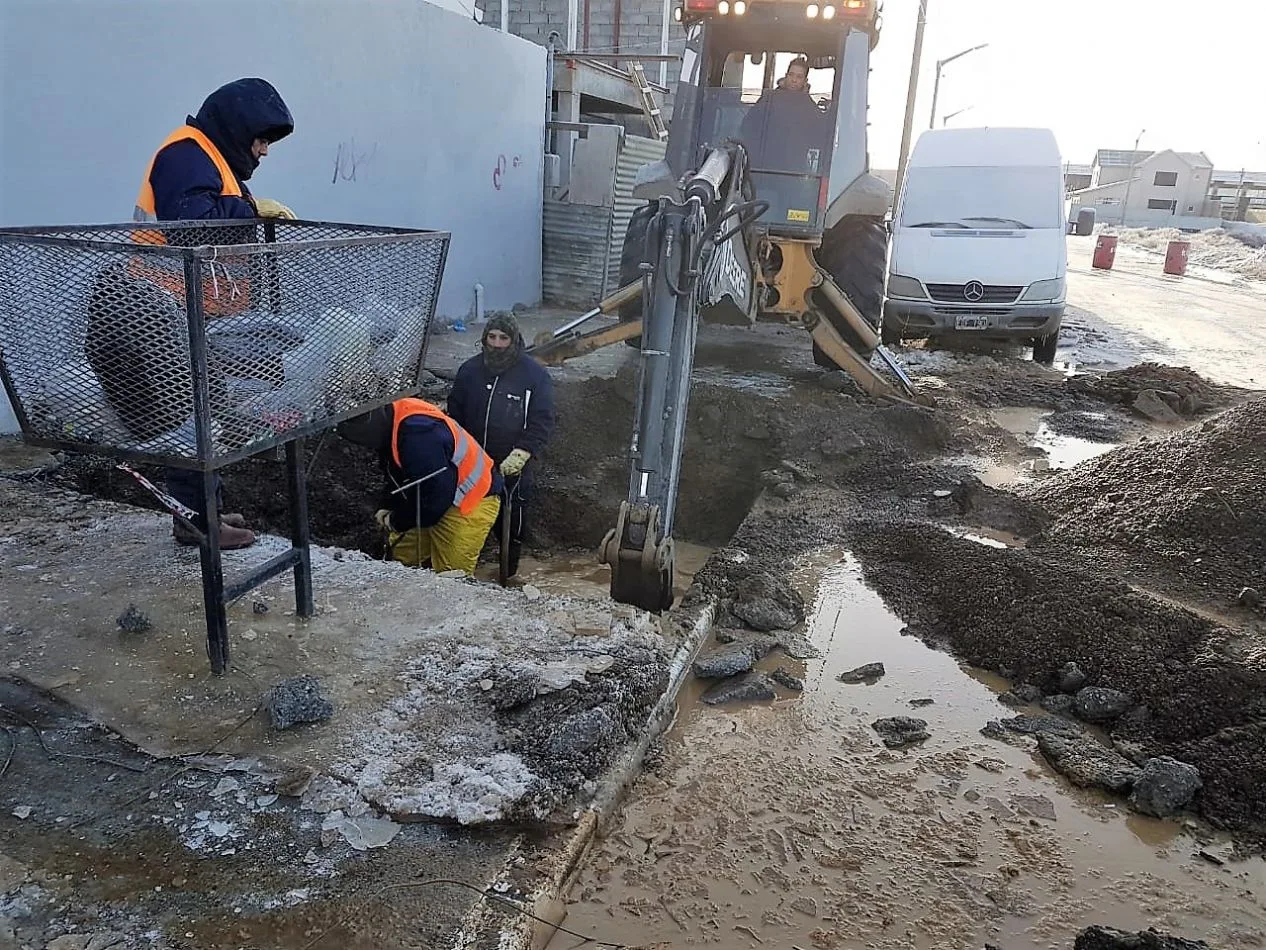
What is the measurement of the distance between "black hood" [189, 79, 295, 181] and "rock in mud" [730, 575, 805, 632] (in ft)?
8.90

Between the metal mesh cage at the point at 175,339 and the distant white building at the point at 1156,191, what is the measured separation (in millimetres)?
43167

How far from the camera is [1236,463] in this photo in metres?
5.49

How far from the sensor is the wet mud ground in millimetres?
2662

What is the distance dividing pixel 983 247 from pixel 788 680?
7588 mm

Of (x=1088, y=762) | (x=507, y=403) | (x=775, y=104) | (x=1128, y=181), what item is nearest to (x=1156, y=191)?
(x=1128, y=181)

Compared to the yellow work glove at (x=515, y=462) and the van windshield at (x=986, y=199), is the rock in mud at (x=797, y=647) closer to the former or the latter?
the yellow work glove at (x=515, y=462)

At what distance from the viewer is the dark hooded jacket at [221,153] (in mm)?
3451

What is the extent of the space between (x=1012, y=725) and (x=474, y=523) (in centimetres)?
258

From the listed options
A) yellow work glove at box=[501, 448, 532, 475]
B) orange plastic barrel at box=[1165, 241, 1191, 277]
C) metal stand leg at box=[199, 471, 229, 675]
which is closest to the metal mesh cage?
metal stand leg at box=[199, 471, 229, 675]

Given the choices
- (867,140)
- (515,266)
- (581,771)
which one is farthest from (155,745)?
(515,266)

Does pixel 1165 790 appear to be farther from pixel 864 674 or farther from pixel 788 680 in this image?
pixel 788 680

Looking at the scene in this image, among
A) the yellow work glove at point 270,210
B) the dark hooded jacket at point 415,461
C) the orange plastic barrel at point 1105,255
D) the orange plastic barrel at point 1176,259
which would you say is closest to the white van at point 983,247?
the dark hooded jacket at point 415,461

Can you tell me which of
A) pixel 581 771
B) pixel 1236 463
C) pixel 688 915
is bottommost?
pixel 688 915

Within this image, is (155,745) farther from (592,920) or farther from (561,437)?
(561,437)
